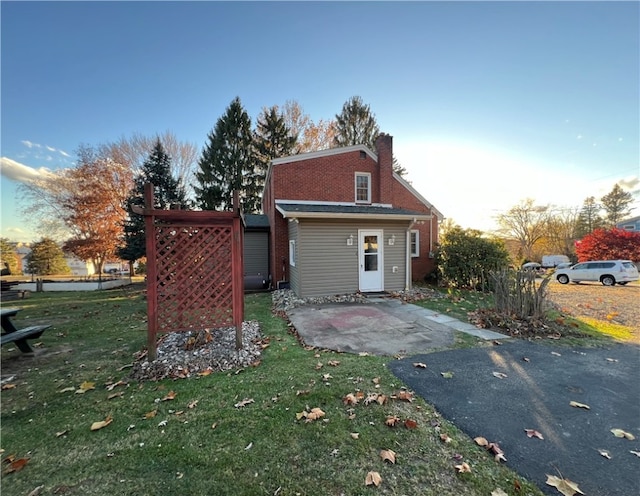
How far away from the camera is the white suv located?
586 inches

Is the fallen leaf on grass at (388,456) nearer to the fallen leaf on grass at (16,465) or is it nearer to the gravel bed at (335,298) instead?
the fallen leaf on grass at (16,465)

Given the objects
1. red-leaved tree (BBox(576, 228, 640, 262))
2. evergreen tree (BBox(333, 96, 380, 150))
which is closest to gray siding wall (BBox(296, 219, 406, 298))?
evergreen tree (BBox(333, 96, 380, 150))

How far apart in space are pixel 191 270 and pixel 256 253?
9.14 m

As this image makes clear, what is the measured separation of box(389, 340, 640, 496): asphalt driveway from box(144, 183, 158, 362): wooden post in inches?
148

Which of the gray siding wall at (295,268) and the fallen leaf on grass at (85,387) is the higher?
the gray siding wall at (295,268)

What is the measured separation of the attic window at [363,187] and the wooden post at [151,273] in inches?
386

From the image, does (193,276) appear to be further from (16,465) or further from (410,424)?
(410,424)

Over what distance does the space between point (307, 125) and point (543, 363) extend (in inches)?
985

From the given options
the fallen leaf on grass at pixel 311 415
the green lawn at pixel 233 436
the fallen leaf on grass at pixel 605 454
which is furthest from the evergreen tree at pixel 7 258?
the fallen leaf on grass at pixel 605 454

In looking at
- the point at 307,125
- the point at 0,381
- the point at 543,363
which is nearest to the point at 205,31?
the point at 0,381

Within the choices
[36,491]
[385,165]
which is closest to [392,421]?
[36,491]

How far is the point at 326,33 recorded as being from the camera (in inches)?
316

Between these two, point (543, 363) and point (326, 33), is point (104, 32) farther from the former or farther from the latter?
point (543, 363)

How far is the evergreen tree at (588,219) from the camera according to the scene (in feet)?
94.8
